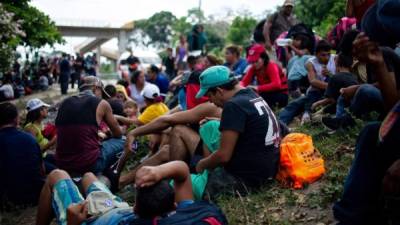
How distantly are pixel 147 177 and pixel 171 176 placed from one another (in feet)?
1.15

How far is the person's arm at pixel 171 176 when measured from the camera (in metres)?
3.67

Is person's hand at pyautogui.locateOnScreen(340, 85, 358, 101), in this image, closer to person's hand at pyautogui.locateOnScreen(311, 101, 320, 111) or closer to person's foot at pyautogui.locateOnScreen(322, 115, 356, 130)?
person's foot at pyautogui.locateOnScreen(322, 115, 356, 130)

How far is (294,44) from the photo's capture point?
9.30 metres

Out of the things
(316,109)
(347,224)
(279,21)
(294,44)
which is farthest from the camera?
(279,21)

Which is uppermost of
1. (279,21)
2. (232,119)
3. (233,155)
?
(279,21)

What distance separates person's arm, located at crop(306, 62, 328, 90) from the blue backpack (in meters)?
4.16

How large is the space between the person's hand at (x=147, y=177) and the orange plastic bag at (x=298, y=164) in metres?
1.86

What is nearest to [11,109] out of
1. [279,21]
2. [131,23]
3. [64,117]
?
[64,117]

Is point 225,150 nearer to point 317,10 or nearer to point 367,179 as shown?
point 367,179

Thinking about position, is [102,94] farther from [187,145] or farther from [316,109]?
[316,109]

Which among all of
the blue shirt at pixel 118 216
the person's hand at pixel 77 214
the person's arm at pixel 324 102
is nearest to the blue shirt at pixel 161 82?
the person's arm at pixel 324 102

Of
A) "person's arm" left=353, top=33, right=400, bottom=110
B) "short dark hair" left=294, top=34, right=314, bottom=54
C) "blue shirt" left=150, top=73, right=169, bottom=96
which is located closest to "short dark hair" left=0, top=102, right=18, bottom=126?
"person's arm" left=353, top=33, right=400, bottom=110

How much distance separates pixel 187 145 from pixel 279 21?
5.88 meters

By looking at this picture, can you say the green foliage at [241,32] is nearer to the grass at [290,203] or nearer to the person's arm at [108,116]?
the person's arm at [108,116]
